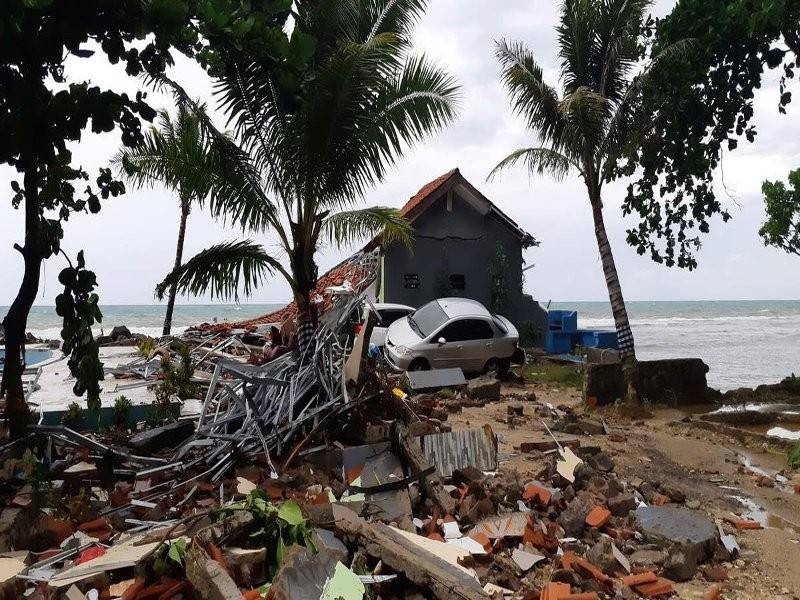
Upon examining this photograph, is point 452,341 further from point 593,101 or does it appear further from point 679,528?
point 679,528

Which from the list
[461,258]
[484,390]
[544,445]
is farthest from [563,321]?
[544,445]

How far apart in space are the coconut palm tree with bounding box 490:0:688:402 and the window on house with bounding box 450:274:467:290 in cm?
605

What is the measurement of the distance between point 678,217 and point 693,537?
32.7 ft

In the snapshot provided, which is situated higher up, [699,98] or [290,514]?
[699,98]

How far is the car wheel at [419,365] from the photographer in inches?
509

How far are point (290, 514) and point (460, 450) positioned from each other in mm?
2609

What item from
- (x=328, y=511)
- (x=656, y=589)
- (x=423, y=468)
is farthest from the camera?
(x=423, y=468)

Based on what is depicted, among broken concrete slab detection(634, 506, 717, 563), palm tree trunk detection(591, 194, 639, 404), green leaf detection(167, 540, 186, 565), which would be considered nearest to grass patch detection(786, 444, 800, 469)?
broken concrete slab detection(634, 506, 717, 563)

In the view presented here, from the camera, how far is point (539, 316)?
19.3 metres

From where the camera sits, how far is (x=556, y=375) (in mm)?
14148

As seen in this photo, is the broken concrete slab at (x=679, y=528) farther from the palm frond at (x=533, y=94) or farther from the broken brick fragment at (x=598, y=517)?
the palm frond at (x=533, y=94)

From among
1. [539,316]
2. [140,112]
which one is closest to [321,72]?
[140,112]

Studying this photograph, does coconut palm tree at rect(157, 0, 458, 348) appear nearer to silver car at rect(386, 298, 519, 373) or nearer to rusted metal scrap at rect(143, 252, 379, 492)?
rusted metal scrap at rect(143, 252, 379, 492)

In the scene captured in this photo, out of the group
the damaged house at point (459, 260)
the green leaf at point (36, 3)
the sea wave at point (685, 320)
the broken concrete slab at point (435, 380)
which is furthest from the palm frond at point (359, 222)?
the sea wave at point (685, 320)
